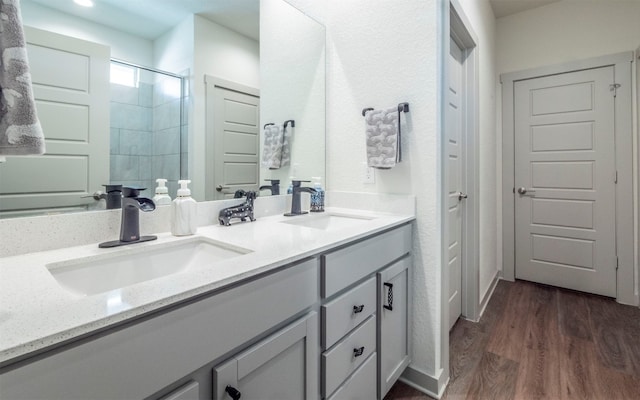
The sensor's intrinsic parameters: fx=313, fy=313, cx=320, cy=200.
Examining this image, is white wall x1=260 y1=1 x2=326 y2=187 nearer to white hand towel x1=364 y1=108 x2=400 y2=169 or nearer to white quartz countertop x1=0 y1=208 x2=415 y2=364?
white hand towel x1=364 y1=108 x2=400 y2=169

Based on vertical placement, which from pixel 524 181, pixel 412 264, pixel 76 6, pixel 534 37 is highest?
pixel 534 37

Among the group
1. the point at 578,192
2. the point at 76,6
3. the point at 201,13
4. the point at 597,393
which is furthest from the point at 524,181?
the point at 76,6

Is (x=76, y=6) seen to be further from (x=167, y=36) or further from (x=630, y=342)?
(x=630, y=342)

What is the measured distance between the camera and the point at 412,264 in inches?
62.5

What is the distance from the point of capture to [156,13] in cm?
115

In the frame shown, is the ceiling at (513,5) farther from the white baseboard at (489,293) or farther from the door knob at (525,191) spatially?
the white baseboard at (489,293)

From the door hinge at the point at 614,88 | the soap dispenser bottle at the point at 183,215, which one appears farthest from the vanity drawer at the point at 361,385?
the door hinge at the point at 614,88

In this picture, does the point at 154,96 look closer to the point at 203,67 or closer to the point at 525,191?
the point at 203,67

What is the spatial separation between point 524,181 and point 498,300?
1.20m

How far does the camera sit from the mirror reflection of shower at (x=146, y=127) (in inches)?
41.6

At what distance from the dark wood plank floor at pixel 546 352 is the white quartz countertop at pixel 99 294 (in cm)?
108

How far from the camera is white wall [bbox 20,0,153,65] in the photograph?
0.88 m

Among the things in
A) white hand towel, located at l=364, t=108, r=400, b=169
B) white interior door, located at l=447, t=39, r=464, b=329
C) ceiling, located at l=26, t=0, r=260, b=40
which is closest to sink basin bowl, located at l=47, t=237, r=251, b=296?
ceiling, located at l=26, t=0, r=260, b=40

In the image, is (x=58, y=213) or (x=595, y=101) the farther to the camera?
(x=595, y=101)
